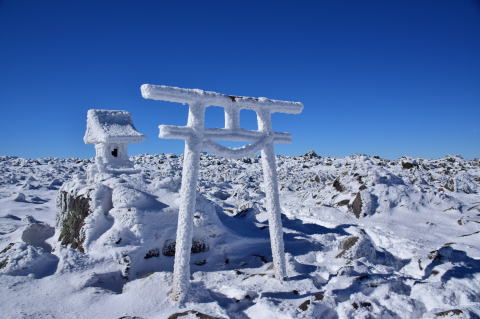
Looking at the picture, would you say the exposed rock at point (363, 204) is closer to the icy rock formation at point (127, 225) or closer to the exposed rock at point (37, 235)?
the icy rock formation at point (127, 225)

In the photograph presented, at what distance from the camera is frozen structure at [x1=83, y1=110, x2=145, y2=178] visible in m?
12.6

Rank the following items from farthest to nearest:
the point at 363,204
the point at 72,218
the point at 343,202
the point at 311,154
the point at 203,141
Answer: the point at 311,154
the point at 343,202
the point at 363,204
the point at 72,218
the point at 203,141

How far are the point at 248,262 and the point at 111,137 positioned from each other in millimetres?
7998

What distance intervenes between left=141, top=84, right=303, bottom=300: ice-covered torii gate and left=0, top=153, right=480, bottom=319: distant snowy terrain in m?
0.64

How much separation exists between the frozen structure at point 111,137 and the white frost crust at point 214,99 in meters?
8.03

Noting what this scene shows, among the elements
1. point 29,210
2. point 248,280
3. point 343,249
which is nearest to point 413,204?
point 343,249

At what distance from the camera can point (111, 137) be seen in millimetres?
12469

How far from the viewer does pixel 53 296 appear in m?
5.58

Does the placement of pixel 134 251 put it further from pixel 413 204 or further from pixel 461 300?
pixel 413 204

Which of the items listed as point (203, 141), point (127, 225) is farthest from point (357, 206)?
point (203, 141)

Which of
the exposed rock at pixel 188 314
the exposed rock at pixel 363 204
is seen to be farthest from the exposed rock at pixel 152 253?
the exposed rock at pixel 363 204

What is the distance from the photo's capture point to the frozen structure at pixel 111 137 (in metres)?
12.6

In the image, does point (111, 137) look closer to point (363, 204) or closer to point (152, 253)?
point (152, 253)

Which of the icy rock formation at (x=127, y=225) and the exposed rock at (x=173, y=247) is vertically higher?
the icy rock formation at (x=127, y=225)
